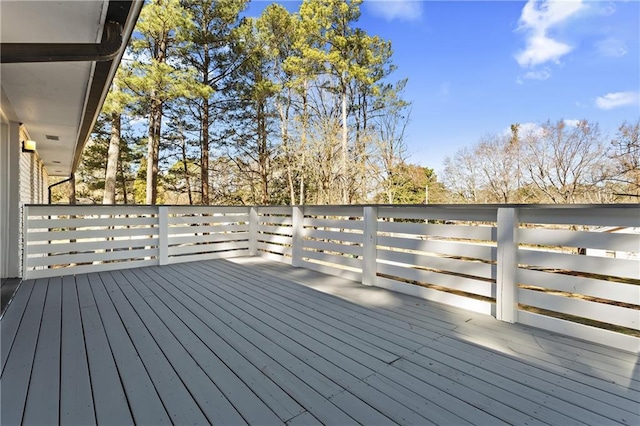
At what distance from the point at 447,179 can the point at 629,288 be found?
1290 centimetres

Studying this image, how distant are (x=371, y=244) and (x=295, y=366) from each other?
1.92 meters

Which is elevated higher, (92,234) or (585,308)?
(92,234)

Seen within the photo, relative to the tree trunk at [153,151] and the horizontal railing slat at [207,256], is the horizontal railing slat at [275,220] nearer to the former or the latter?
the horizontal railing slat at [207,256]

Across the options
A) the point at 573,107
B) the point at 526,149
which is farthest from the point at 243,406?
the point at 573,107

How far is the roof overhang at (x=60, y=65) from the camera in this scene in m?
1.92

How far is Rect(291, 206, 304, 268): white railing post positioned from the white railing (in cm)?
1

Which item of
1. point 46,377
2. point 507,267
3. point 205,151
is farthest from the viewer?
point 205,151

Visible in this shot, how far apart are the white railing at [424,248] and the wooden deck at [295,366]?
0.77ft

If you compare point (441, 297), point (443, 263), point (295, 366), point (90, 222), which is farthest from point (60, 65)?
point (441, 297)

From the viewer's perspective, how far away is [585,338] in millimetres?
2037

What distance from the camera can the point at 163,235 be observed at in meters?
4.60

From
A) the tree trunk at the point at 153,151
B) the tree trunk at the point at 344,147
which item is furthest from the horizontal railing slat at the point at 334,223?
the tree trunk at the point at 153,151

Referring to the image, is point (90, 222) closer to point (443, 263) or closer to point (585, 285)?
point (443, 263)

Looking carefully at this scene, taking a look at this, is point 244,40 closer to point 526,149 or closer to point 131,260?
point 131,260
